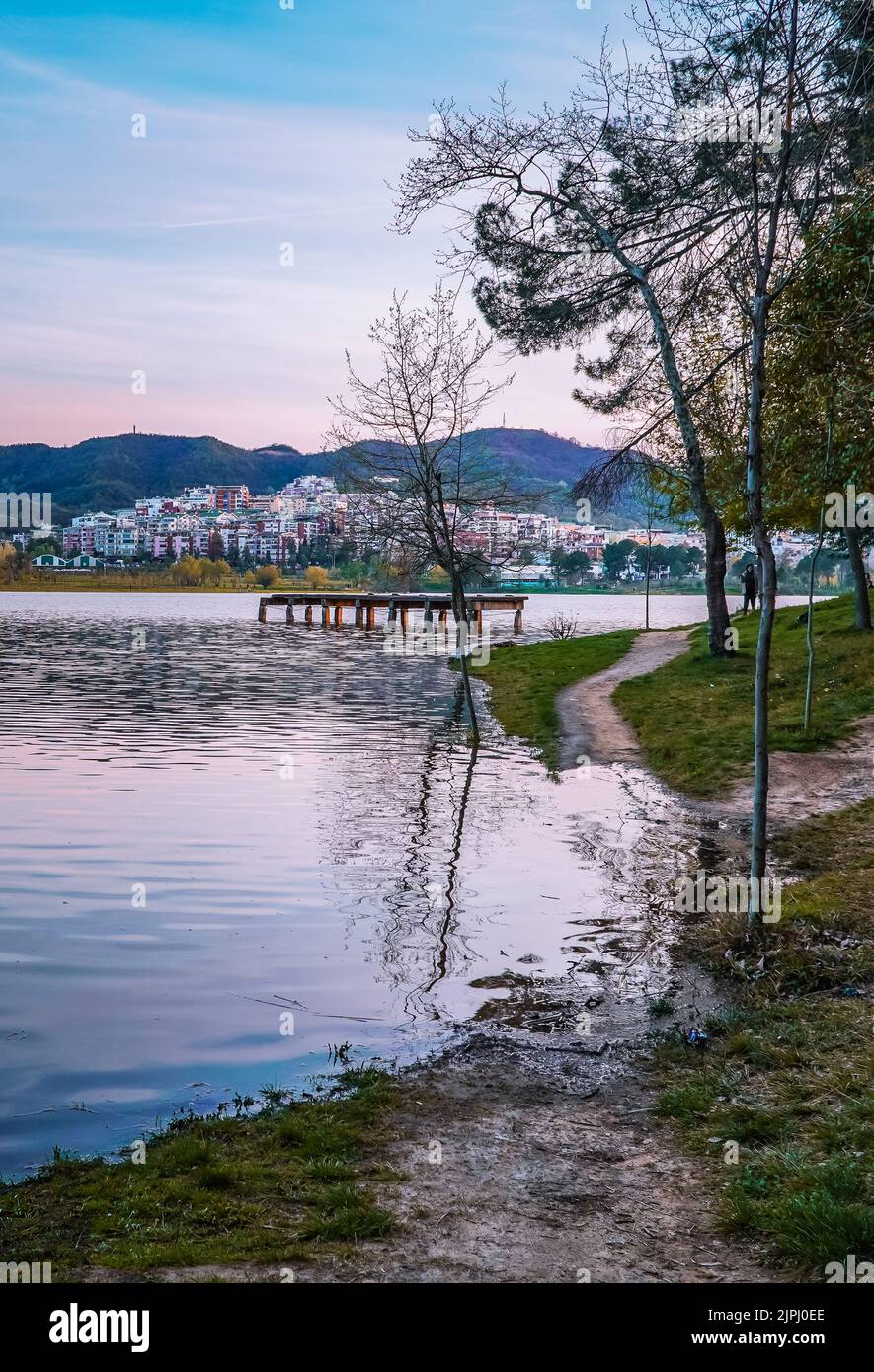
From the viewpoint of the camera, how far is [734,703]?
24266mm

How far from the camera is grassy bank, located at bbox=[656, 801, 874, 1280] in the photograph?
5.08m

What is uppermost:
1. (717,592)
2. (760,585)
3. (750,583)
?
(750,583)

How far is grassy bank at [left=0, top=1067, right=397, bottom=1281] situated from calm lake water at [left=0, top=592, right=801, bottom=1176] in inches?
22.1

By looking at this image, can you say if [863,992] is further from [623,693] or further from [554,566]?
[554,566]

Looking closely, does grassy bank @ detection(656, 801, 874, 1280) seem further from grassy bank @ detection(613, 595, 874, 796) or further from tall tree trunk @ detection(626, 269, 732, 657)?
tall tree trunk @ detection(626, 269, 732, 657)

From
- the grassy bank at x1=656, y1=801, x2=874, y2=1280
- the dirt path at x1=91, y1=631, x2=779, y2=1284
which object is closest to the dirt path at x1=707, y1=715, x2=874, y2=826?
the grassy bank at x1=656, y1=801, x2=874, y2=1280

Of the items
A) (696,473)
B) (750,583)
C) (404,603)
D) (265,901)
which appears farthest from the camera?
(404,603)

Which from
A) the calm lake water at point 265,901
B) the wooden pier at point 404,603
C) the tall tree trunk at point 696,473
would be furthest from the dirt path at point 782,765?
the wooden pier at point 404,603

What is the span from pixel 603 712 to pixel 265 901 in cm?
1705

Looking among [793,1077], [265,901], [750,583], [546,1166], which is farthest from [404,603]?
[546,1166]

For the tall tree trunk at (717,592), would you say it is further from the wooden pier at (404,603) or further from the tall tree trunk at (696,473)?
the wooden pier at (404,603)

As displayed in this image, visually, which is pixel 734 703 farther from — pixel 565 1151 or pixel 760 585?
pixel 565 1151
